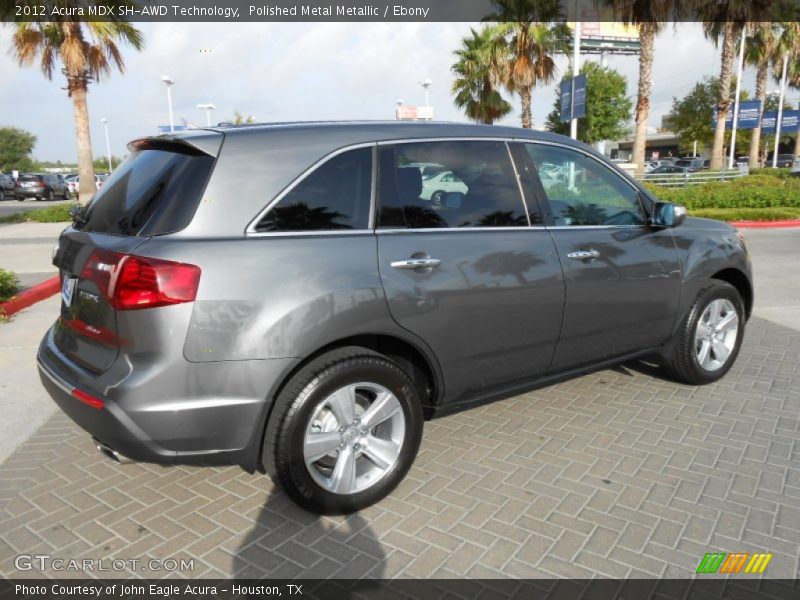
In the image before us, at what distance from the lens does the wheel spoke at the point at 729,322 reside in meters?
4.53

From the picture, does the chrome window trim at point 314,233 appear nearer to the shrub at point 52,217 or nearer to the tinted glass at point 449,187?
the tinted glass at point 449,187

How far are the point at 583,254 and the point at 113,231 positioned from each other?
2505 millimetres

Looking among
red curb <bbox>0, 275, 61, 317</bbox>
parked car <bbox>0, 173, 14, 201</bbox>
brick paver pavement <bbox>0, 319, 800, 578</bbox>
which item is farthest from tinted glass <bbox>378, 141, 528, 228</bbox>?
parked car <bbox>0, 173, 14, 201</bbox>

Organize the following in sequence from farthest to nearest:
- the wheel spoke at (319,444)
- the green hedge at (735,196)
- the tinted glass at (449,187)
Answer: the green hedge at (735,196) → the tinted glass at (449,187) → the wheel spoke at (319,444)

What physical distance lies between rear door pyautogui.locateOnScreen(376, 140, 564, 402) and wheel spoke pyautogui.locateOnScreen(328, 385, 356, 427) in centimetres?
42

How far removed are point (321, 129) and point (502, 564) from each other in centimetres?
213

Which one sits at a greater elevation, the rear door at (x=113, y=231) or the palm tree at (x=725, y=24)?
the palm tree at (x=725, y=24)

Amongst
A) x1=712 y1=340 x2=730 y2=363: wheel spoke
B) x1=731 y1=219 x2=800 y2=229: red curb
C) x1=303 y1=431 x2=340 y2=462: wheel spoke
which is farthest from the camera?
x1=731 y1=219 x2=800 y2=229: red curb

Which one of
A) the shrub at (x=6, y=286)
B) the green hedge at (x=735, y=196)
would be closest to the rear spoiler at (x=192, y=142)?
the shrub at (x=6, y=286)

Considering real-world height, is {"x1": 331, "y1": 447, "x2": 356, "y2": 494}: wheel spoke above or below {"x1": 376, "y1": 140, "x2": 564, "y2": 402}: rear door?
below

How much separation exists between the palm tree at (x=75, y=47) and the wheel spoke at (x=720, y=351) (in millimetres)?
18481

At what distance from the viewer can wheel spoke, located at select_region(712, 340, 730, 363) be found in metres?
4.55

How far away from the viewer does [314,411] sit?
9.00 ft

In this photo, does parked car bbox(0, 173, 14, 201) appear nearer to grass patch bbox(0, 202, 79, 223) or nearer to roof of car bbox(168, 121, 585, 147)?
grass patch bbox(0, 202, 79, 223)
